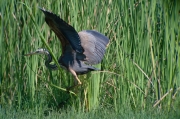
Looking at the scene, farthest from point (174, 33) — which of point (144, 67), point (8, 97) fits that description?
point (8, 97)

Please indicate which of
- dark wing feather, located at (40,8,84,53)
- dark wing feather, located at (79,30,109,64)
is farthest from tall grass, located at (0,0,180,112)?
dark wing feather, located at (40,8,84,53)

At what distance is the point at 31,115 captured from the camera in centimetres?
482

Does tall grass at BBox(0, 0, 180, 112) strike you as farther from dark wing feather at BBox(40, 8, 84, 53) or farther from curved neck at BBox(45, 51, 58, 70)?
dark wing feather at BBox(40, 8, 84, 53)

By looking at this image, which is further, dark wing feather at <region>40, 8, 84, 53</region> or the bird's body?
the bird's body

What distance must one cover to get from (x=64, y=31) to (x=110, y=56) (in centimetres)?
84

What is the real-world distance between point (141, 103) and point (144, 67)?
41cm

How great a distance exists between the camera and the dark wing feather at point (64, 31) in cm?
A: 473

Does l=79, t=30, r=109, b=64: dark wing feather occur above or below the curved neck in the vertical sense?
above

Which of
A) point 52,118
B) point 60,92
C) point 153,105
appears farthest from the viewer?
point 60,92

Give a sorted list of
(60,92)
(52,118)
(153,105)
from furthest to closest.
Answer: (60,92)
(153,105)
(52,118)

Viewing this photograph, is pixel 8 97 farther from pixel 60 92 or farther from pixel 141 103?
pixel 141 103

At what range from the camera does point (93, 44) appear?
5.34 meters

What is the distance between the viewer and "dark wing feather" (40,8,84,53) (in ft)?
15.5

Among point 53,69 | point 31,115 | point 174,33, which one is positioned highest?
point 174,33
